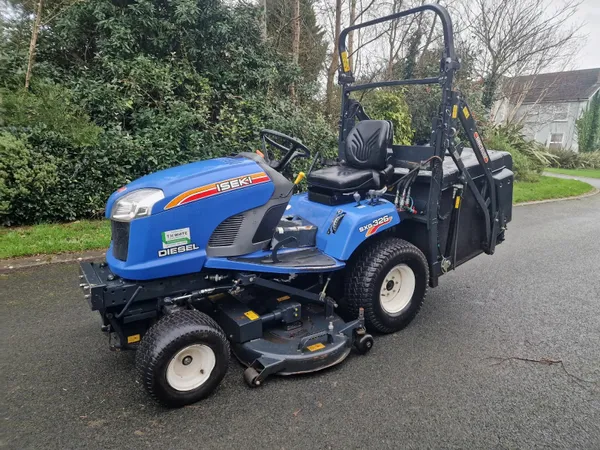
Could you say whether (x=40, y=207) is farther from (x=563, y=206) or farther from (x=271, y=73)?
(x=563, y=206)

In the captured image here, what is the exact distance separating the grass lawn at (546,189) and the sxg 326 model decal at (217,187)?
28.4ft

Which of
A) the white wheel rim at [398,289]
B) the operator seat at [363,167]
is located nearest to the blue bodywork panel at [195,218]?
the operator seat at [363,167]

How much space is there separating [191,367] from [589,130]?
3233 centimetres

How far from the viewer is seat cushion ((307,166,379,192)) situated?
357cm

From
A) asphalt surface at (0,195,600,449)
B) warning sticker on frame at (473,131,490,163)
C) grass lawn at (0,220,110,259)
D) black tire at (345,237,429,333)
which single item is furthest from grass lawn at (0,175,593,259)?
warning sticker on frame at (473,131,490,163)

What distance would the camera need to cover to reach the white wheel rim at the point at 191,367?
8.64ft

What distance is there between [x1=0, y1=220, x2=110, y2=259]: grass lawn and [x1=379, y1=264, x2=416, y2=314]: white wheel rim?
377cm

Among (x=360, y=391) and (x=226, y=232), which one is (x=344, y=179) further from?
(x=360, y=391)

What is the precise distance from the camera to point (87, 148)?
6.49 meters

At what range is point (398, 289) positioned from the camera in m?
3.72

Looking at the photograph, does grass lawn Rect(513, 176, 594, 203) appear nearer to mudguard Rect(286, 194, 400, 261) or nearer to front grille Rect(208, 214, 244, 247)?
mudguard Rect(286, 194, 400, 261)

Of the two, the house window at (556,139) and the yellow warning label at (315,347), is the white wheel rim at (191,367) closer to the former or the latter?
the yellow warning label at (315,347)

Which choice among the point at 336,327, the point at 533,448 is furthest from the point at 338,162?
the point at 533,448

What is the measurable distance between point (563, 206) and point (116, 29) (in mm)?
9661
